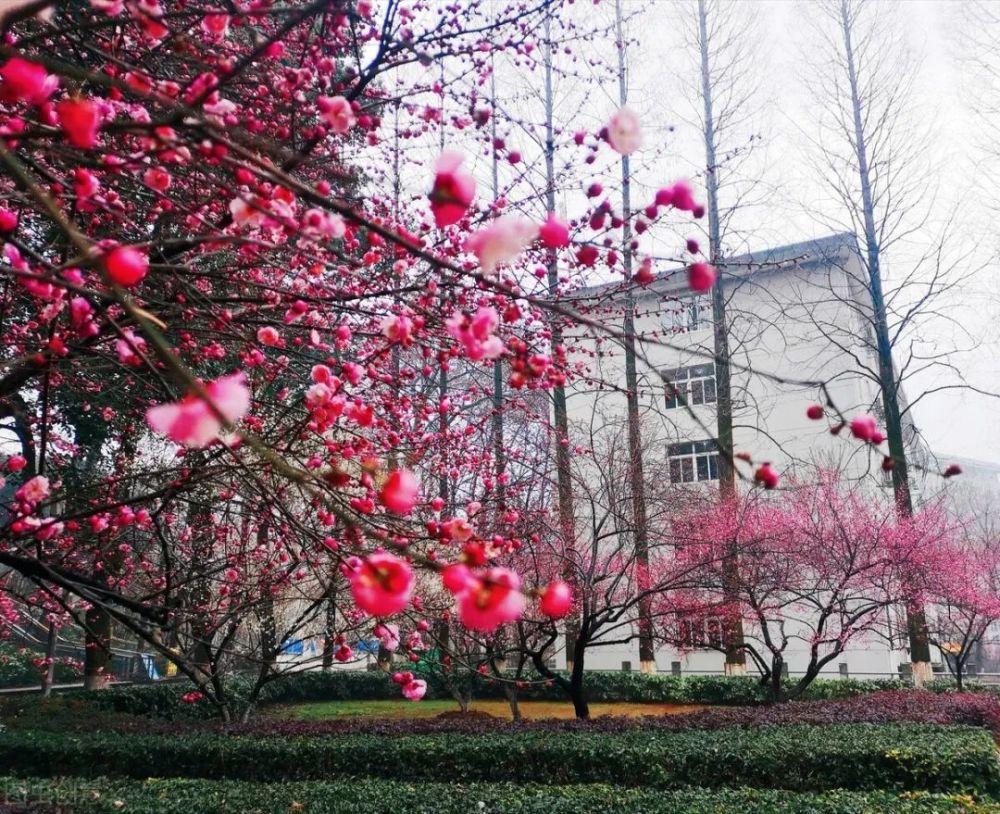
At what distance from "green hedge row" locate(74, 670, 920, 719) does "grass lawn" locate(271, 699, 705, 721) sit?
209mm

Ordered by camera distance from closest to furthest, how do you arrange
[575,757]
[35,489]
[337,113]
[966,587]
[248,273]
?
[337,113], [35,489], [248,273], [575,757], [966,587]

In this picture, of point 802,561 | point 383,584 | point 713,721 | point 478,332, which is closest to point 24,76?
point 478,332

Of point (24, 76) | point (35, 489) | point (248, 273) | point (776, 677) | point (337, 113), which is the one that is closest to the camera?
point (24, 76)

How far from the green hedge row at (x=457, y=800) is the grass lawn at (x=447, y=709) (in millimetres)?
7095

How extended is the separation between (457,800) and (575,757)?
1.48m

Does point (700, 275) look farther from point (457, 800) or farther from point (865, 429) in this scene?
point (457, 800)

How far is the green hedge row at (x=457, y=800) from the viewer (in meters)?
3.95

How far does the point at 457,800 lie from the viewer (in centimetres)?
419

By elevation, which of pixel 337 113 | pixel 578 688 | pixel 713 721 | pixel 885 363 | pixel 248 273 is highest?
pixel 885 363

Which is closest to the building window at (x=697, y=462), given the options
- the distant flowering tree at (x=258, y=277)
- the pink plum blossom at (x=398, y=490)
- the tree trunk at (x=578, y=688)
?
the tree trunk at (x=578, y=688)

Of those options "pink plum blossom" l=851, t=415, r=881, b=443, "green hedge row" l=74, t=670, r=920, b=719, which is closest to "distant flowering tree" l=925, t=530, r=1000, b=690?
"green hedge row" l=74, t=670, r=920, b=719

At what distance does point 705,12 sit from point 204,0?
14529mm

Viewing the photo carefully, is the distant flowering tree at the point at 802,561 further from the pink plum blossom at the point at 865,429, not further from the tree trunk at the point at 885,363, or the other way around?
the pink plum blossom at the point at 865,429

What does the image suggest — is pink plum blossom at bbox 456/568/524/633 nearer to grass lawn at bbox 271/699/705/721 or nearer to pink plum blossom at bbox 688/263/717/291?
pink plum blossom at bbox 688/263/717/291
